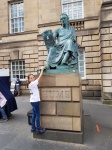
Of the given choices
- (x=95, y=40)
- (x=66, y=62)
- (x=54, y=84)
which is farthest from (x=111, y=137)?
(x=95, y=40)

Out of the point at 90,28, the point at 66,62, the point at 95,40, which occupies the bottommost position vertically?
the point at 66,62

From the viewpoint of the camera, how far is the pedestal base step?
4.34m

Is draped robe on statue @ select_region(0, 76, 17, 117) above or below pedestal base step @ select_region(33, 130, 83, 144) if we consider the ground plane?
above

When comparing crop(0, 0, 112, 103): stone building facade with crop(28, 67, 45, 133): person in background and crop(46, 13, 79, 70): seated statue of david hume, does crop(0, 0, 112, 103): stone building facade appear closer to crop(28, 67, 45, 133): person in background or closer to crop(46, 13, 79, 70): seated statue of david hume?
crop(46, 13, 79, 70): seated statue of david hume

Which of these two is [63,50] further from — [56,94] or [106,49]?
[106,49]

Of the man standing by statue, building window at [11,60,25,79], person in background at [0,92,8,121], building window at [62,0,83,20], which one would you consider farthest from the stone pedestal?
building window at [11,60,25,79]

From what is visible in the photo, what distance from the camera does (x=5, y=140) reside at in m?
4.54

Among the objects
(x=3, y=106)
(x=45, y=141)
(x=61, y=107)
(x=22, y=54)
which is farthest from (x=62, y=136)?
(x=22, y=54)

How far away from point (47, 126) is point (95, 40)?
8.66 m

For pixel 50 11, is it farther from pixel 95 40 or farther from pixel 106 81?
pixel 106 81

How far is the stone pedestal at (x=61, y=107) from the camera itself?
174 inches

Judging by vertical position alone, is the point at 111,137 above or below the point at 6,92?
below

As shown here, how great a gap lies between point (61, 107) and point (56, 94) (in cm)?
38

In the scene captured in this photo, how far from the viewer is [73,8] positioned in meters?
12.9
